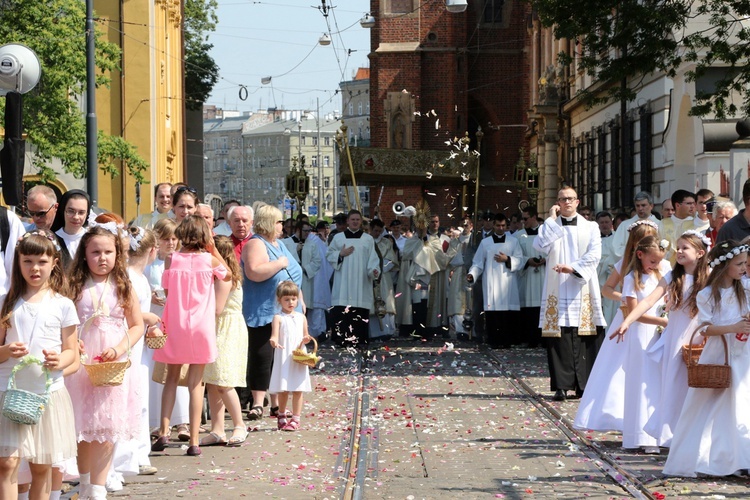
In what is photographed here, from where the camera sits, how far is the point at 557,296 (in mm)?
14758

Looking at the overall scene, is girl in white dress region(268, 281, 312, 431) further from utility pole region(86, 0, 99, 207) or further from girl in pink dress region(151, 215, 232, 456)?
utility pole region(86, 0, 99, 207)

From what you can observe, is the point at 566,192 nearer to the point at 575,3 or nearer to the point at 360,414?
the point at 360,414

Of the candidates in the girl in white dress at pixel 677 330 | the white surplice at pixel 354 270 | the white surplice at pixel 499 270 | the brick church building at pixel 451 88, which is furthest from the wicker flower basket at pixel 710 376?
the brick church building at pixel 451 88

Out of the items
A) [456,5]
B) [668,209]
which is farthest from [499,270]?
[456,5]

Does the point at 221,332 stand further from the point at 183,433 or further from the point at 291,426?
the point at 291,426

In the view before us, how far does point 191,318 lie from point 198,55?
2037 inches

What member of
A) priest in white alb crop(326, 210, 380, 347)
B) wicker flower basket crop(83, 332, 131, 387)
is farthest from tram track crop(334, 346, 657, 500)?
priest in white alb crop(326, 210, 380, 347)

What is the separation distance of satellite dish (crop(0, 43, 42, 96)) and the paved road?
3.12m

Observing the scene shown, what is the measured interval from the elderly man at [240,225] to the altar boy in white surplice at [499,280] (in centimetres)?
967

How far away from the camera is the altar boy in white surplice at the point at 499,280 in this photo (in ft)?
71.8

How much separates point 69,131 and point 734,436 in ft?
80.9

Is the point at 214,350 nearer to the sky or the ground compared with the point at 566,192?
nearer to the ground

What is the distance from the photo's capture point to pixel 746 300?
952 centimetres

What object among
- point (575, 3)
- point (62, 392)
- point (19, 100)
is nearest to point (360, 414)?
point (19, 100)
